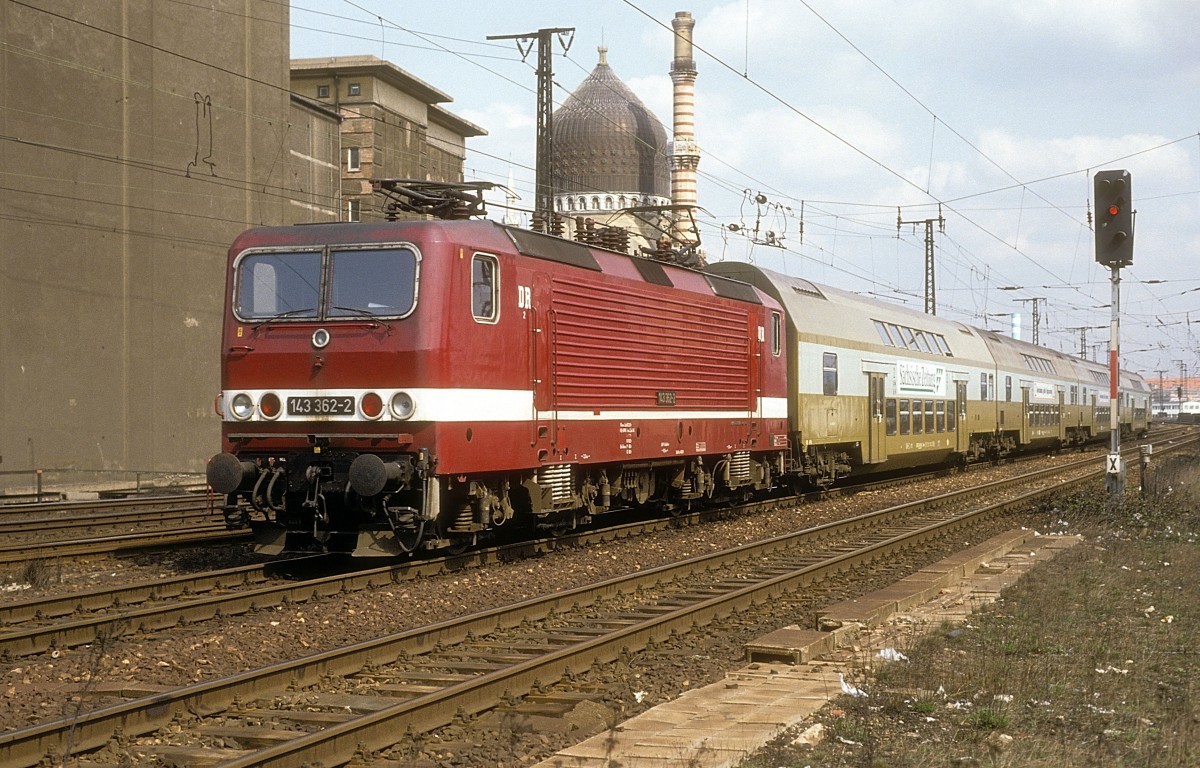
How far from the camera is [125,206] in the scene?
29.2 m

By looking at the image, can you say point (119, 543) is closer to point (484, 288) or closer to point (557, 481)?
point (557, 481)

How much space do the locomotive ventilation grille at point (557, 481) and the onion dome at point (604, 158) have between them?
79.5 m

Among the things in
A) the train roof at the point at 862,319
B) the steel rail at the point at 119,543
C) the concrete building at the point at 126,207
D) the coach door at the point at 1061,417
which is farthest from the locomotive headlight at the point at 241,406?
the coach door at the point at 1061,417

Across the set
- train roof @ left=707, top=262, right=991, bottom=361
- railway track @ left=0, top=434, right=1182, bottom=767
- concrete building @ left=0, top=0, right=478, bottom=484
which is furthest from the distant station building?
railway track @ left=0, top=434, right=1182, bottom=767

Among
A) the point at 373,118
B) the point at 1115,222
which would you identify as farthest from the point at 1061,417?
the point at 373,118

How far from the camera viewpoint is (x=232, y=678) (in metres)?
7.74

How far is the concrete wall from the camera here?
26859 millimetres

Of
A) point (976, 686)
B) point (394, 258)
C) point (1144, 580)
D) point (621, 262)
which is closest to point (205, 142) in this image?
point (621, 262)

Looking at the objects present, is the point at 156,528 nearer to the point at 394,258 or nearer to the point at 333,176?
the point at 394,258

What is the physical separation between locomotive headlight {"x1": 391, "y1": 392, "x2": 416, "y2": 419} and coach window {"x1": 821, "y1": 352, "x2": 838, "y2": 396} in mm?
13147

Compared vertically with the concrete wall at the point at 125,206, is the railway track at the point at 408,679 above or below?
below

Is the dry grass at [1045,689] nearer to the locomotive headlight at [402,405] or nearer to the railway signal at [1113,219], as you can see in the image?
the locomotive headlight at [402,405]

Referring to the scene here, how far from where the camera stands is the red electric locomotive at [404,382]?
40.9 ft

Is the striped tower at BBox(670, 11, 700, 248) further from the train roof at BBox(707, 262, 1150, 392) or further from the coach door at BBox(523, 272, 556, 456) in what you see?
the coach door at BBox(523, 272, 556, 456)
